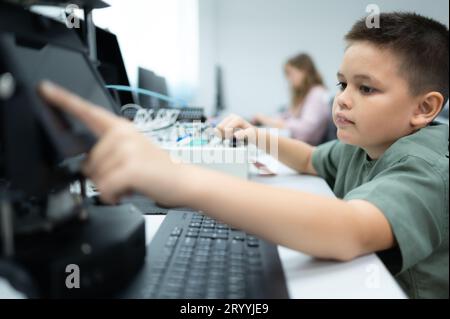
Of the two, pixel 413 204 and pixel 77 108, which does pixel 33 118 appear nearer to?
pixel 77 108

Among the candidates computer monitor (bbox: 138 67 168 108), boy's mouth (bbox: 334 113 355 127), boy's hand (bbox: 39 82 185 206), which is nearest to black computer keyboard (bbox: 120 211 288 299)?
boy's hand (bbox: 39 82 185 206)

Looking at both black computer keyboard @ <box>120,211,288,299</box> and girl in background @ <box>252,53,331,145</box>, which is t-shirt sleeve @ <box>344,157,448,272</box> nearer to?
black computer keyboard @ <box>120,211,288,299</box>

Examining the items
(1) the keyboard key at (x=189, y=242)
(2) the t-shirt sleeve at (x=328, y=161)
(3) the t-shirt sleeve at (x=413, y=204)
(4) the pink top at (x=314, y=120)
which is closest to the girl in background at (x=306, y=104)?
(4) the pink top at (x=314, y=120)

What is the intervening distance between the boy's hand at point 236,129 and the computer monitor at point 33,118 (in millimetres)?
574

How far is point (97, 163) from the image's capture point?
33cm

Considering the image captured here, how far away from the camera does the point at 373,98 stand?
664 millimetres

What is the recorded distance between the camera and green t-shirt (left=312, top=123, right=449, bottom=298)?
0.47 metres

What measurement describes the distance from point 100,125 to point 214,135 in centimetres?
65

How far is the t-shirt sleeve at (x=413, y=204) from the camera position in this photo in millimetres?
465

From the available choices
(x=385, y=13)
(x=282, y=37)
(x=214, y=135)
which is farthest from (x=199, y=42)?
(x=385, y=13)

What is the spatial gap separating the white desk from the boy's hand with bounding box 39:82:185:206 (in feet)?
0.64

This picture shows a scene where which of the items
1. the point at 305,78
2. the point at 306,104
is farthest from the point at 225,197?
the point at 305,78

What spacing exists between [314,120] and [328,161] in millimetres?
1321
